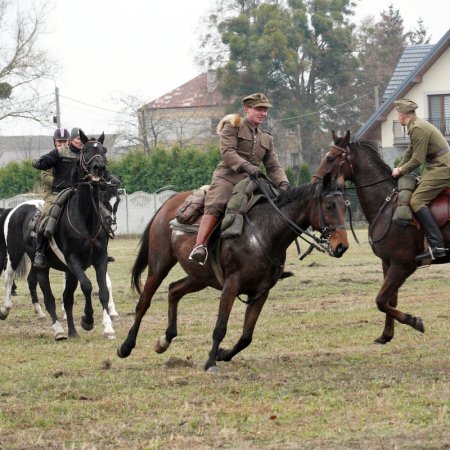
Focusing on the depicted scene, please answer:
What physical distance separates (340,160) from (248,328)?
8.00ft

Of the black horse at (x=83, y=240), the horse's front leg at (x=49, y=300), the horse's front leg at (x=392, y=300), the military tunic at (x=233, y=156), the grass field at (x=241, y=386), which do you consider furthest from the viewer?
the horse's front leg at (x=49, y=300)

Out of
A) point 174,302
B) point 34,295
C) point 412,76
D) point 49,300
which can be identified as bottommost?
point 34,295

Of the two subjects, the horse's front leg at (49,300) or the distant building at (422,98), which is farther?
the distant building at (422,98)

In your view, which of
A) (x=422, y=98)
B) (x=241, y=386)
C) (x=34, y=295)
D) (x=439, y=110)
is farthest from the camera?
(x=439, y=110)

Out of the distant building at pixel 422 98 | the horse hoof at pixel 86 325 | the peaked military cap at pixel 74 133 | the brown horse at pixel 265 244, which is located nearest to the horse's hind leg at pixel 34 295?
the horse hoof at pixel 86 325

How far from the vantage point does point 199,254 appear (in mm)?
10477

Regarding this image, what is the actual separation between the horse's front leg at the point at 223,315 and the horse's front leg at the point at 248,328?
24 centimetres

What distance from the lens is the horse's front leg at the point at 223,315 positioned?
10.3 metres

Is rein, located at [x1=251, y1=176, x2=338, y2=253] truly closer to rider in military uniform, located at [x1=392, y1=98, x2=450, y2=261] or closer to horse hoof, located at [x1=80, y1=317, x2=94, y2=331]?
rider in military uniform, located at [x1=392, y1=98, x2=450, y2=261]

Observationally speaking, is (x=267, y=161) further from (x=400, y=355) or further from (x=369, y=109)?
(x=369, y=109)

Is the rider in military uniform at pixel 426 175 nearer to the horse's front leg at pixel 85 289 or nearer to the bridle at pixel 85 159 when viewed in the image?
the bridle at pixel 85 159

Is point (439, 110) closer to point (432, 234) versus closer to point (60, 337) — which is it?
point (60, 337)

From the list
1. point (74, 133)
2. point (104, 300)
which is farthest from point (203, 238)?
point (74, 133)

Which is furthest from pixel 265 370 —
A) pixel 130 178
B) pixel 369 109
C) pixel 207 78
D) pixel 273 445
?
pixel 207 78
